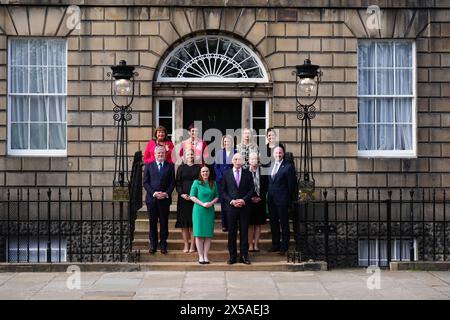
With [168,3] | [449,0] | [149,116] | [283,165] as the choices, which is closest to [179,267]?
[283,165]

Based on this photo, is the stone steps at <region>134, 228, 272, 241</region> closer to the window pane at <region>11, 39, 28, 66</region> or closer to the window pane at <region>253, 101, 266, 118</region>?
the window pane at <region>253, 101, 266, 118</region>

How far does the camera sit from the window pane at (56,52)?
17.9 metres

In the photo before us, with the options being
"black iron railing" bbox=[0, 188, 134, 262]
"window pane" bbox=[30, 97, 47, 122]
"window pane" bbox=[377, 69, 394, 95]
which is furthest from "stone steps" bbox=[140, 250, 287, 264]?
"window pane" bbox=[377, 69, 394, 95]

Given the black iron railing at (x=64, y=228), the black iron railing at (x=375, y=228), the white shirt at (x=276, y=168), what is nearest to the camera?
the white shirt at (x=276, y=168)

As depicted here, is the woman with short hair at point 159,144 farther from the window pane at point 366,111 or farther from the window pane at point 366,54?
the window pane at point 366,54

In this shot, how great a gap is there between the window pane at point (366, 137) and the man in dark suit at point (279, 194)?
155 inches

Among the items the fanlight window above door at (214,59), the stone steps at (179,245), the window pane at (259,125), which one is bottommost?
the stone steps at (179,245)

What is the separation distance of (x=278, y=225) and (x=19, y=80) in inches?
276

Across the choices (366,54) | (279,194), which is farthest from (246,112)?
(279,194)

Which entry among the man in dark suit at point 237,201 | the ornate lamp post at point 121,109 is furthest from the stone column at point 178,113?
the man in dark suit at point 237,201

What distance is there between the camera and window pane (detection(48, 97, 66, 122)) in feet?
58.6
